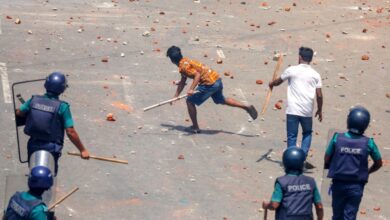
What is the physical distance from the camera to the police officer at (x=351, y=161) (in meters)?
10.2

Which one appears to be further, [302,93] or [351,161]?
[302,93]

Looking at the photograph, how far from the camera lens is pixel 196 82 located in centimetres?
1482

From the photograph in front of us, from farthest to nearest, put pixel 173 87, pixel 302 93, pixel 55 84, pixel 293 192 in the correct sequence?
pixel 173 87 → pixel 302 93 → pixel 55 84 → pixel 293 192

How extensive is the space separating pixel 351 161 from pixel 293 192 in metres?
1.34

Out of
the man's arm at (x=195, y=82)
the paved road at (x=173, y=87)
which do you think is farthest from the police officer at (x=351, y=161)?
the man's arm at (x=195, y=82)

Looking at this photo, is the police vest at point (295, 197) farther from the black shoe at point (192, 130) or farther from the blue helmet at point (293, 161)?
the black shoe at point (192, 130)

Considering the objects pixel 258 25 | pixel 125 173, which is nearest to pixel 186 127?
pixel 125 173

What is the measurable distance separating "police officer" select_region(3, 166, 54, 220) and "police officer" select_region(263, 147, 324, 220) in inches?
82.3

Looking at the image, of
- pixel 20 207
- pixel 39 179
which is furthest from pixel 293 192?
pixel 20 207

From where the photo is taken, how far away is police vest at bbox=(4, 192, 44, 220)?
824cm

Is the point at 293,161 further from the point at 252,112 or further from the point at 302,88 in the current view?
the point at 252,112

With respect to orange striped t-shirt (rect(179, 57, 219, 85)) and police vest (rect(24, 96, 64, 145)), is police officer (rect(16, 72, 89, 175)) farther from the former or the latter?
orange striped t-shirt (rect(179, 57, 219, 85))

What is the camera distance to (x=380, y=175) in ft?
46.1

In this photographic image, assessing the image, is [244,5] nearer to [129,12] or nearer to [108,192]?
[129,12]
